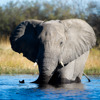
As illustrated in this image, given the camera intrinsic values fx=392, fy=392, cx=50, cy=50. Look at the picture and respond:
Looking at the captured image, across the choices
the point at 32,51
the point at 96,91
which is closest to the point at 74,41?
the point at 32,51

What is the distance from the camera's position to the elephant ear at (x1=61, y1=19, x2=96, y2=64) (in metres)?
10.4

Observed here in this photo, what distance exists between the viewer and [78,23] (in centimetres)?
1095

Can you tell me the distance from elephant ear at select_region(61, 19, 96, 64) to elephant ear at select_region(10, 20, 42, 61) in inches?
31.9

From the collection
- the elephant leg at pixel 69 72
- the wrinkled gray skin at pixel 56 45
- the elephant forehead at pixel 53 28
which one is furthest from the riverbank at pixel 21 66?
the elephant forehead at pixel 53 28

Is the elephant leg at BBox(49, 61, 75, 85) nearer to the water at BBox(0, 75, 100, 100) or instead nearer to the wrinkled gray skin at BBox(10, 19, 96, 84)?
the wrinkled gray skin at BBox(10, 19, 96, 84)

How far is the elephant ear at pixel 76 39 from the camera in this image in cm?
1043

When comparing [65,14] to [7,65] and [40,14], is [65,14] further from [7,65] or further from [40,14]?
[7,65]

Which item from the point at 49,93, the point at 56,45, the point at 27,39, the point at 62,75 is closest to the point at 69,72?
the point at 62,75

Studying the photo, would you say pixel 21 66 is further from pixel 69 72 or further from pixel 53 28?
pixel 53 28

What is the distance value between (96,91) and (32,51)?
2.33 m

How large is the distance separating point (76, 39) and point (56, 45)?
1226mm

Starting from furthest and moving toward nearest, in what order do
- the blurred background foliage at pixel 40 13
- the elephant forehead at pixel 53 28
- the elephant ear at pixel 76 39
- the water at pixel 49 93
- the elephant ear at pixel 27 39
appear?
1. the blurred background foliage at pixel 40 13
2. the elephant ear at pixel 27 39
3. the elephant ear at pixel 76 39
4. the elephant forehead at pixel 53 28
5. the water at pixel 49 93

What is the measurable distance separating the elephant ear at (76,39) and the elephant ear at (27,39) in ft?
2.66

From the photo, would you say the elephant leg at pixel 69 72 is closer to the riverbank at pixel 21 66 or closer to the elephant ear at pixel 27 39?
the elephant ear at pixel 27 39
